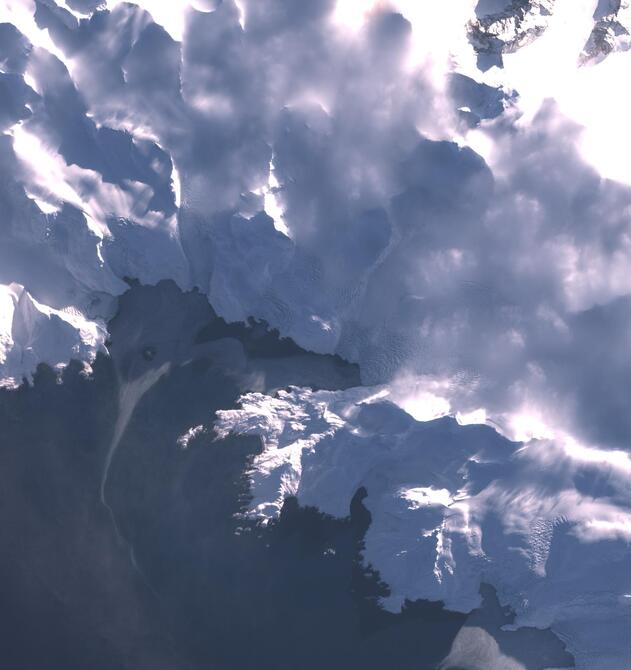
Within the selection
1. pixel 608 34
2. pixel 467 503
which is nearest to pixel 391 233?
pixel 467 503

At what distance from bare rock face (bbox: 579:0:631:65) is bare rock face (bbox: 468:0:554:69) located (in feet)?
4.04

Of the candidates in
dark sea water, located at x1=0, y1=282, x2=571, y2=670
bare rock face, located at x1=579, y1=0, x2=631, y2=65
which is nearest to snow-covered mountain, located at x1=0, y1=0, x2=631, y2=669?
bare rock face, located at x1=579, y1=0, x2=631, y2=65

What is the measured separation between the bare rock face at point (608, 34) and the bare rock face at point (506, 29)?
1.23m

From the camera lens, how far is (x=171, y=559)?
699 inches

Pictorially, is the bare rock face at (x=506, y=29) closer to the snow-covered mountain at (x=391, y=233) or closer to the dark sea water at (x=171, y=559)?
the snow-covered mountain at (x=391, y=233)

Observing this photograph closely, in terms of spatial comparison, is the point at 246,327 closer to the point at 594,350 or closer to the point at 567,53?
the point at 594,350

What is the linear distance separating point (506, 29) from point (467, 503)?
11.3 meters

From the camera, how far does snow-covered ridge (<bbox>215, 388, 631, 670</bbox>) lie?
1758cm

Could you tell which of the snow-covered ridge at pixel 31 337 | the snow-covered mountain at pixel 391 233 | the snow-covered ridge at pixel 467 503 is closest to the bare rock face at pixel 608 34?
the snow-covered mountain at pixel 391 233

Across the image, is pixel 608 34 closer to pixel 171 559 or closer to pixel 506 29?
pixel 506 29

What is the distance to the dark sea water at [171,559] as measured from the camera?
17.6 meters

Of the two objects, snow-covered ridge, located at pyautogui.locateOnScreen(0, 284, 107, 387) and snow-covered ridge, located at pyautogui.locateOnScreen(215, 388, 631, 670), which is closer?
snow-covered ridge, located at pyautogui.locateOnScreen(215, 388, 631, 670)

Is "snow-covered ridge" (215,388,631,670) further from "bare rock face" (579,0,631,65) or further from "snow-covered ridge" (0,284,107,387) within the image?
"bare rock face" (579,0,631,65)

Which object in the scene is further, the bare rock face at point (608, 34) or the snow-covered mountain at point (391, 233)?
the bare rock face at point (608, 34)
